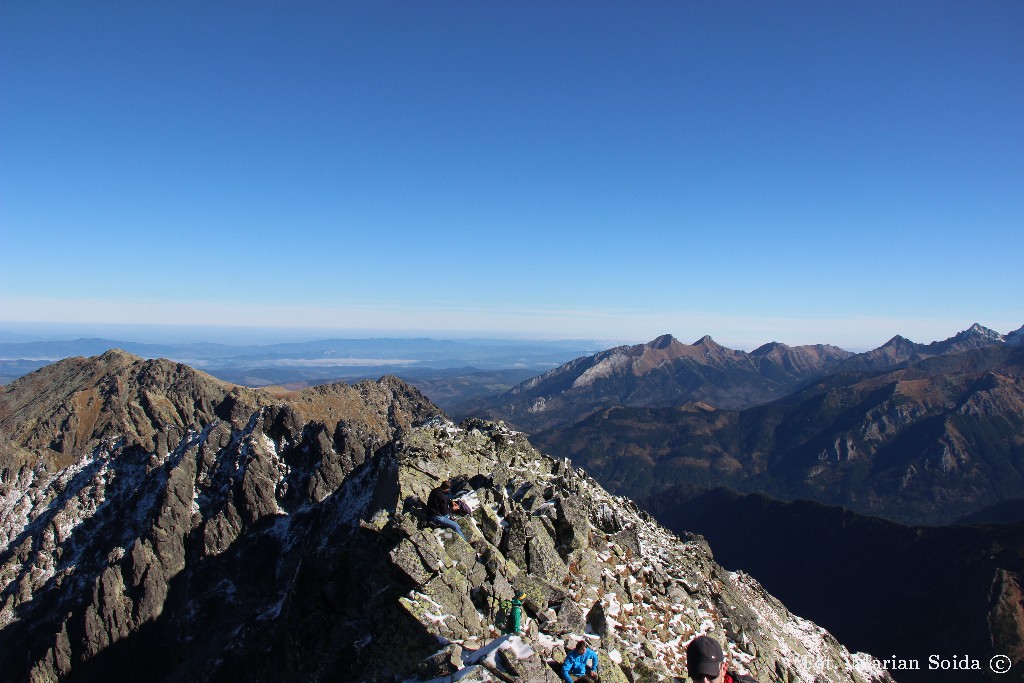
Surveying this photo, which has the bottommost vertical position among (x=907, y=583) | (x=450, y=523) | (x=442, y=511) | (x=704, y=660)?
(x=907, y=583)

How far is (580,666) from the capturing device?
56.9 feet

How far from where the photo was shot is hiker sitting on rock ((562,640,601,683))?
1717 cm

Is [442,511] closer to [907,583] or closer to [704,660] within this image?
[704,660]

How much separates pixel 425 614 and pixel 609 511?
18.0 metres

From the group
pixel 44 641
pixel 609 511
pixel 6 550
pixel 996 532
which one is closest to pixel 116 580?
pixel 44 641

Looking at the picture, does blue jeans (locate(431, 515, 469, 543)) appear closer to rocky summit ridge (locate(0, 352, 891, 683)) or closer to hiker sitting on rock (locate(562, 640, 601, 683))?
rocky summit ridge (locate(0, 352, 891, 683))

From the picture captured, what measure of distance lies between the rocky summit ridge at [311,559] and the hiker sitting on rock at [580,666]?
0.73m

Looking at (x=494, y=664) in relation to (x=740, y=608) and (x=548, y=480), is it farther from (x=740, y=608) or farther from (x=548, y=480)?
(x=740, y=608)

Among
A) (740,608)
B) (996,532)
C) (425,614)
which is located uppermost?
(425,614)

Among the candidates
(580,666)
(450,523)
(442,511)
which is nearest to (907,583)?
(442,511)

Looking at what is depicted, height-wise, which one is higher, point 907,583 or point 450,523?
point 450,523

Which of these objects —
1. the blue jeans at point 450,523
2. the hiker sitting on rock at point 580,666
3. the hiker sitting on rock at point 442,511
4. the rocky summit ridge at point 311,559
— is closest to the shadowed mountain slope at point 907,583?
the rocky summit ridge at point 311,559

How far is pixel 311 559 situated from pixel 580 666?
25891 mm

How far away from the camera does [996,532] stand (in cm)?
13875
